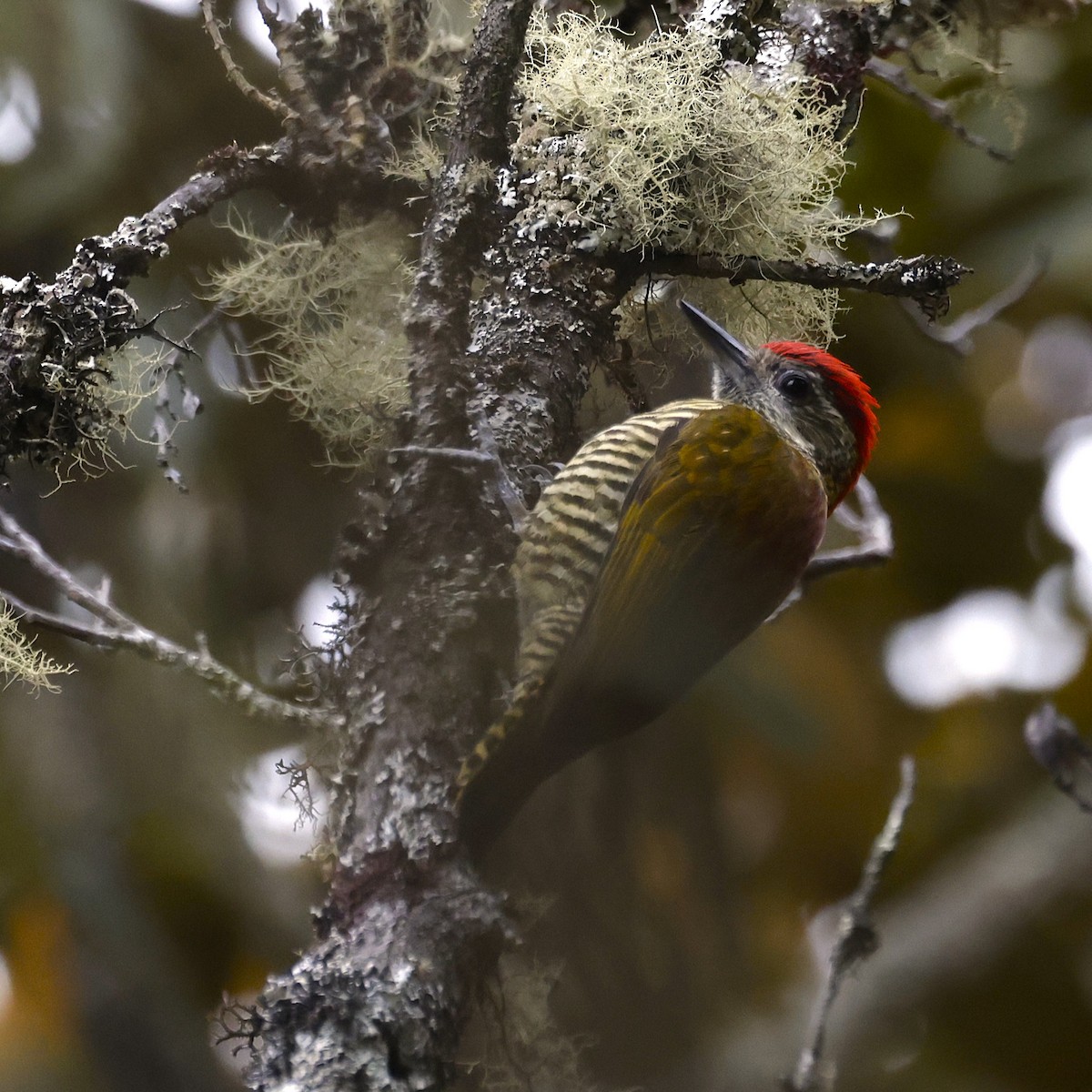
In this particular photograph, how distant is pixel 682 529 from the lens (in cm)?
162

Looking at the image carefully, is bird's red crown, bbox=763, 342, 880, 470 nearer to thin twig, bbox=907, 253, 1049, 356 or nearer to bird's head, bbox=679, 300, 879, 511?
bird's head, bbox=679, 300, 879, 511

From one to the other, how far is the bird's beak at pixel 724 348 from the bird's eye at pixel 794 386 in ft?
0.14

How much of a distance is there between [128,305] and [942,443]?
4.09 ft

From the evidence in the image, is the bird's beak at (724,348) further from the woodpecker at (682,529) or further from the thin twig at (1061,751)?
the thin twig at (1061,751)

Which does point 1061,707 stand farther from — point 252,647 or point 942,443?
point 252,647

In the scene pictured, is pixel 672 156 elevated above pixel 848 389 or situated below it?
above

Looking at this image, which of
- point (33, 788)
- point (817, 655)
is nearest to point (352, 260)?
point (33, 788)

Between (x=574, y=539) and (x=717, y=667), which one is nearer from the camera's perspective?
(x=574, y=539)

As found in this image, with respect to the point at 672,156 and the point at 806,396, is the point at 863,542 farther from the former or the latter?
the point at 672,156

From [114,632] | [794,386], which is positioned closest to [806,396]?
[794,386]

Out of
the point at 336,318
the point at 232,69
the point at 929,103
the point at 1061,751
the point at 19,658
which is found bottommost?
the point at 1061,751

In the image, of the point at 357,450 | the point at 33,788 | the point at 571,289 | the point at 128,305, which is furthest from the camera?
the point at 33,788

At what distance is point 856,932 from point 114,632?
1.11m

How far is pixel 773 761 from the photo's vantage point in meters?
1.71
